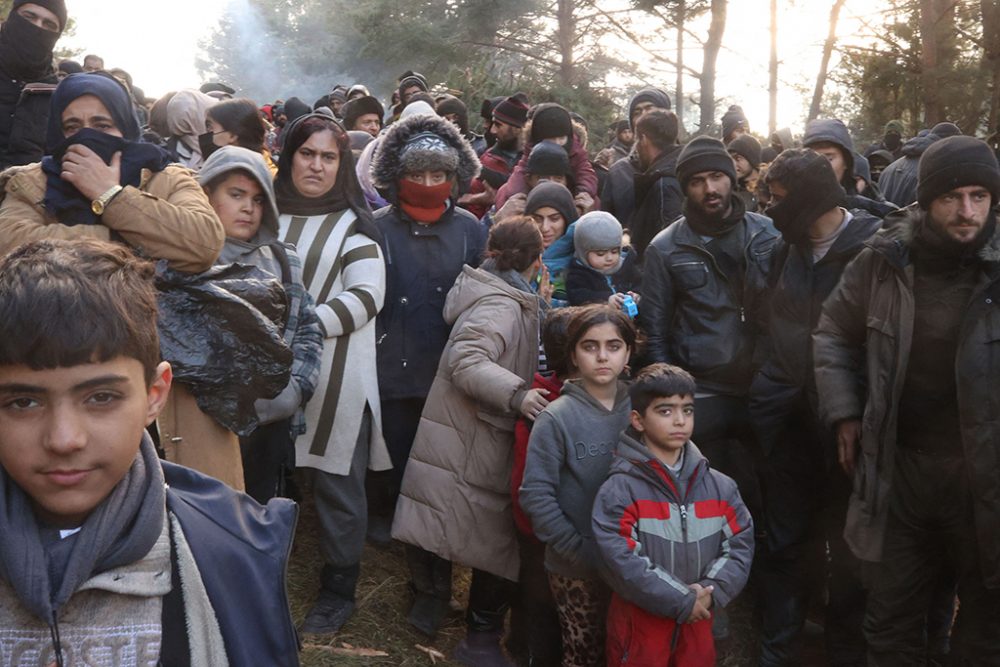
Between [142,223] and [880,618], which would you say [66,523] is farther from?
[880,618]

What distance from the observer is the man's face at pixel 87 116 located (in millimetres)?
3279

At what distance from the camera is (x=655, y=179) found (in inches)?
256

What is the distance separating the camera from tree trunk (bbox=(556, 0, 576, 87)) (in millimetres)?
23656

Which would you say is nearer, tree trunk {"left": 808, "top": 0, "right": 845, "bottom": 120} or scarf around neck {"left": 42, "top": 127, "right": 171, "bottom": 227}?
scarf around neck {"left": 42, "top": 127, "right": 171, "bottom": 227}

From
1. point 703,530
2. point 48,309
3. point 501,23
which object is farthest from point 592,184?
point 501,23

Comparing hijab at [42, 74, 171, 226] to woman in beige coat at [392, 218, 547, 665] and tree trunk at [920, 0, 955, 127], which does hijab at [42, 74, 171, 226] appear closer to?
woman in beige coat at [392, 218, 547, 665]

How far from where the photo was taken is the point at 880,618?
159 inches

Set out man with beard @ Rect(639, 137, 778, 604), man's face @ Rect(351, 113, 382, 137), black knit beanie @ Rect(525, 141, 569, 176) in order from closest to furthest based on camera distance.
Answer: man with beard @ Rect(639, 137, 778, 604) < black knit beanie @ Rect(525, 141, 569, 176) < man's face @ Rect(351, 113, 382, 137)

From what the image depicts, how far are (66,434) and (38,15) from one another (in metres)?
4.22

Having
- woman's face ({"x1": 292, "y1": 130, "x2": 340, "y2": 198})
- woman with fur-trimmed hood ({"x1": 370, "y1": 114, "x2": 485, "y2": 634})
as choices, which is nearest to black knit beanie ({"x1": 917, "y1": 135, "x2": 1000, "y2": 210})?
woman with fur-trimmed hood ({"x1": 370, "y1": 114, "x2": 485, "y2": 634})

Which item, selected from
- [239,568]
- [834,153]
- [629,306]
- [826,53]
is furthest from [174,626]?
[826,53]

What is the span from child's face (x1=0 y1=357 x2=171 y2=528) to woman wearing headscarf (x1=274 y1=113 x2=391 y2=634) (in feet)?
9.07

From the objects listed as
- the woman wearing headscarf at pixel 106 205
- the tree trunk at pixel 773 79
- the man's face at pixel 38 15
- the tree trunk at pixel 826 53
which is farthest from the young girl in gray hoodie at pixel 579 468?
the tree trunk at pixel 773 79

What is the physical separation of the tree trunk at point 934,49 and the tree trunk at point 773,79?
23.0 feet
